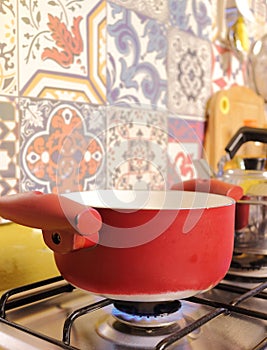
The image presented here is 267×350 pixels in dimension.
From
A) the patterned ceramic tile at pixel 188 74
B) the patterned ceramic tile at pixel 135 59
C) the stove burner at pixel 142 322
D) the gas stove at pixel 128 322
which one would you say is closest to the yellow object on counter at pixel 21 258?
the gas stove at pixel 128 322

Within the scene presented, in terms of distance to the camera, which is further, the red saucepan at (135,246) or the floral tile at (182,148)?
the floral tile at (182,148)

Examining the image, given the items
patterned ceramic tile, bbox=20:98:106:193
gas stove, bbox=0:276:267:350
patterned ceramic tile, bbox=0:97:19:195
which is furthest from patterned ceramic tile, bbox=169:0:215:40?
gas stove, bbox=0:276:267:350

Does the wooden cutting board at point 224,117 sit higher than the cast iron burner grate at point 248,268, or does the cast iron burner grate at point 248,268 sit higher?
the wooden cutting board at point 224,117

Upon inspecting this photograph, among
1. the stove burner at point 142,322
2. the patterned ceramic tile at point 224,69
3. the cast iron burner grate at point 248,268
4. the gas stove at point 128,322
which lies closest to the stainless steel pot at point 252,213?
the cast iron burner grate at point 248,268

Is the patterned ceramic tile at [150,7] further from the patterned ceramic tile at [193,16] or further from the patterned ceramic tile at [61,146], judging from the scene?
the patterned ceramic tile at [61,146]

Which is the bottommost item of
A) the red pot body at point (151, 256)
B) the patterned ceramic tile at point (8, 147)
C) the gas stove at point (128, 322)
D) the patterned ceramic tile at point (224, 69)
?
the gas stove at point (128, 322)

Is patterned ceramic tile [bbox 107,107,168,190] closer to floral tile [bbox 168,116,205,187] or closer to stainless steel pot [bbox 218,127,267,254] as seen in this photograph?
floral tile [bbox 168,116,205,187]

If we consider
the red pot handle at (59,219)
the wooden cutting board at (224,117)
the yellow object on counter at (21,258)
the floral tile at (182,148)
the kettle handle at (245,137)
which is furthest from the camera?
the wooden cutting board at (224,117)

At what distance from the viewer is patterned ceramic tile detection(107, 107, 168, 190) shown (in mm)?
835

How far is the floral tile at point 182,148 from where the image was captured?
96 cm

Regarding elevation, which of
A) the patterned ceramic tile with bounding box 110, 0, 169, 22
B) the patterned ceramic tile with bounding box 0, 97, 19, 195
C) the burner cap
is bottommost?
the burner cap

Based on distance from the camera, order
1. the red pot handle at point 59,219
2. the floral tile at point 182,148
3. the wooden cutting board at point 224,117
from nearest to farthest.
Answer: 1. the red pot handle at point 59,219
2. the floral tile at point 182,148
3. the wooden cutting board at point 224,117

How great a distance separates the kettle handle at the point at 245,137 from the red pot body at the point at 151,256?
304 mm

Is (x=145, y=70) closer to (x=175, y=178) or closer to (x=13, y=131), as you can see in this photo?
(x=175, y=178)
